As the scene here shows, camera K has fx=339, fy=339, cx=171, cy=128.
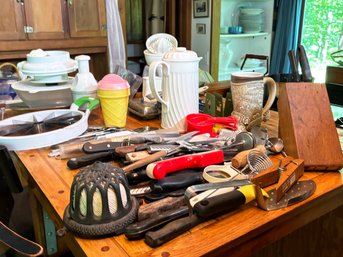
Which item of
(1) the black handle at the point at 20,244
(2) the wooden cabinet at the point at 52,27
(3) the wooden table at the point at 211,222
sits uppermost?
(2) the wooden cabinet at the point at 52,27

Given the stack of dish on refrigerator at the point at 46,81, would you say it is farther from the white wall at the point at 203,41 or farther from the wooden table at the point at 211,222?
the white wall at the point at 203,41

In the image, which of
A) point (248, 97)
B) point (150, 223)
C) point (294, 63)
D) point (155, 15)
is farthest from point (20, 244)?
point (155, 15)

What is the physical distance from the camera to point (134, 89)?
130 cm

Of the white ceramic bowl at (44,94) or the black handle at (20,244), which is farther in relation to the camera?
the white ceramic bowl at (44,94)

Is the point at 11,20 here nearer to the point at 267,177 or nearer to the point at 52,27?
the point at 52,27

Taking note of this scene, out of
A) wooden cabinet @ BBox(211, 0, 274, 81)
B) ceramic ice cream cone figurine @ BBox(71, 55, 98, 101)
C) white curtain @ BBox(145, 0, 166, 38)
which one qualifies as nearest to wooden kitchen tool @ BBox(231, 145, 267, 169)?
ceramic ice cream cone figurine @ BBox(71, 55, 98, 101)

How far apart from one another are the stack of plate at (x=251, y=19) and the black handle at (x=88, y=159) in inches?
119

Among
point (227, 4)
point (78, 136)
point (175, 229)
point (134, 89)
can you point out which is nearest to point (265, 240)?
point (175, 229)

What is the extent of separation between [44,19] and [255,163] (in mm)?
2405

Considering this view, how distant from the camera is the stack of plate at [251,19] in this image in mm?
3434

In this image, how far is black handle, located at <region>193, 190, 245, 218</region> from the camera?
1.83ft

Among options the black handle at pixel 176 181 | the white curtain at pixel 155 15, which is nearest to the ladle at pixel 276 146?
the black handle at pixel 176 181

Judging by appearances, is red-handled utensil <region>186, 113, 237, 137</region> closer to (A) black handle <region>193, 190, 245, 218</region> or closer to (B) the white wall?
(A) black handle <region>193, 190, 245, 218</region>

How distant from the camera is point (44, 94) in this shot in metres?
1.21
